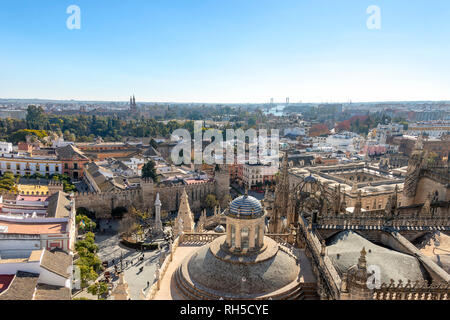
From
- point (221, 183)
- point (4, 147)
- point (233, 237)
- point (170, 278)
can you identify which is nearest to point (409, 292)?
point (233, 237)

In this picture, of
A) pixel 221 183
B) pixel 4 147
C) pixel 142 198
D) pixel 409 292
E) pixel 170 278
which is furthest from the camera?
pixel 4 147

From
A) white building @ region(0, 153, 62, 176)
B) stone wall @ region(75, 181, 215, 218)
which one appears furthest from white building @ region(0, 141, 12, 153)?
→ stone wall @ region(75, 181, 215, 218)

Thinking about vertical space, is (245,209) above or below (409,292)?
above

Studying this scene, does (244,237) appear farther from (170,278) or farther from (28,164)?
(28,164)

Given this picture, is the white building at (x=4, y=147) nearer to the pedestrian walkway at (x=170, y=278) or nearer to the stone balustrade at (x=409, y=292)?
the pedestrian walkway at (x=170, y=278)

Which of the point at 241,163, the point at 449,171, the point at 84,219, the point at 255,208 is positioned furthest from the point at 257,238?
the point at 241,163

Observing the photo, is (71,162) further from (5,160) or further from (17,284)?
(17,284)

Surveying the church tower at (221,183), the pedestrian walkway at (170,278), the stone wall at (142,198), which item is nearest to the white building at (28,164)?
the stone wall at (142,198)

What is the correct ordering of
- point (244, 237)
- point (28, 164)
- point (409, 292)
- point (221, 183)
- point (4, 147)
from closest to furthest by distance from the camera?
point (409, 292), point (244, 237), point (221, 183), point (28, 164), point (4, 147)

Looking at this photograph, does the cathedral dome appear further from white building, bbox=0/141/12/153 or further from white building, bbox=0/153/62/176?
white building, bbox=0/141/12/153
